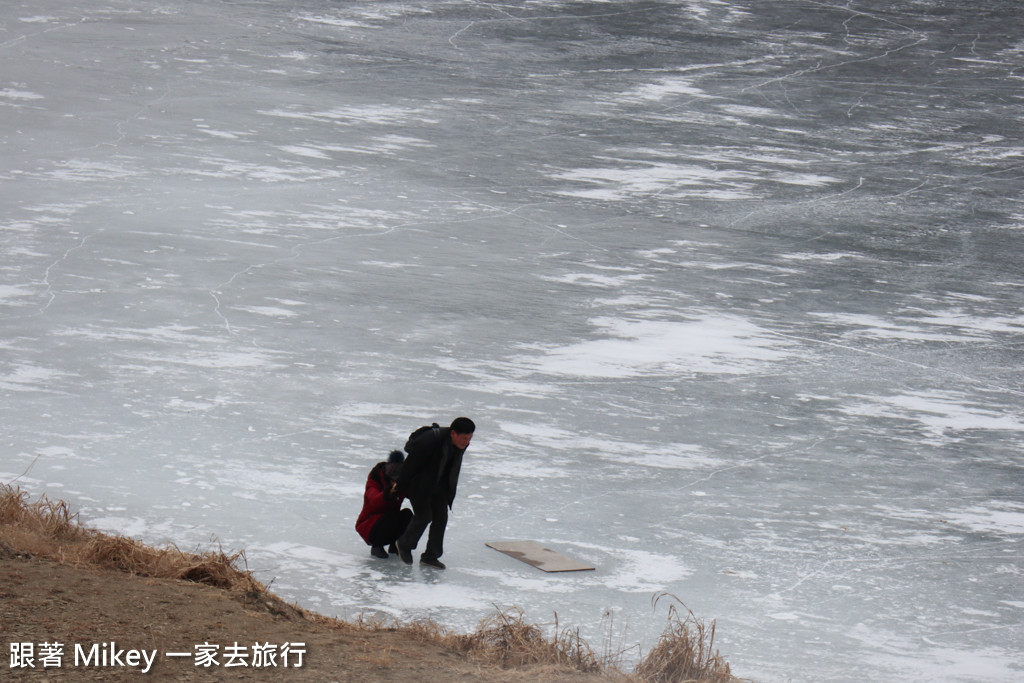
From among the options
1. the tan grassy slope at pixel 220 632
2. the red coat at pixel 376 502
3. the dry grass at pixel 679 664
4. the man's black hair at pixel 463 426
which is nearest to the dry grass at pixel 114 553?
the tan grassy slope at pixel 220 632

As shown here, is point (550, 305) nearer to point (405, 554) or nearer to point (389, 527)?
point (389, 527)

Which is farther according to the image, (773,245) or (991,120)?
(991,120)

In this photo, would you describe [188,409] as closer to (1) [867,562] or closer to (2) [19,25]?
(1) [867,562]

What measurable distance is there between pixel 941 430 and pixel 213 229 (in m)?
9.49

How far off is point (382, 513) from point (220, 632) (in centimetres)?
212

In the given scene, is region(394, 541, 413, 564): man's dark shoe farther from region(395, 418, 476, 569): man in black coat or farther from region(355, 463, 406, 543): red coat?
region(355, 463, 406, 543): red coat

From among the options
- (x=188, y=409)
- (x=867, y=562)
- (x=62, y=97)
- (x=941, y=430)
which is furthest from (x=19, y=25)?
(x=867, y=562)

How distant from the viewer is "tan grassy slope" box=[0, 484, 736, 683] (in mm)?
6051

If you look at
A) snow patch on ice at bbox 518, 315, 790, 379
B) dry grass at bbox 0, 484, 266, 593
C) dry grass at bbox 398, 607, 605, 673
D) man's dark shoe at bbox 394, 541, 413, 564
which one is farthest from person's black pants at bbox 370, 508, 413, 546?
snow patch on ice at bbox 518, 315, 790, 379

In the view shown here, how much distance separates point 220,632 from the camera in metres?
6.48

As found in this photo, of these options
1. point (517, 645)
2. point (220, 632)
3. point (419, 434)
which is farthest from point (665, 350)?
point (220, 632)

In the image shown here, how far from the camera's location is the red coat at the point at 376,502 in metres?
8.41

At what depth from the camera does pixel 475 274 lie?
16625 millimetres

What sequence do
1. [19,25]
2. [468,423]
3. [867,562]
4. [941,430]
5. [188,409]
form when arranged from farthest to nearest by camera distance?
[19,25]
[941,430]
[188,409]
[867,562]
[468,423]
